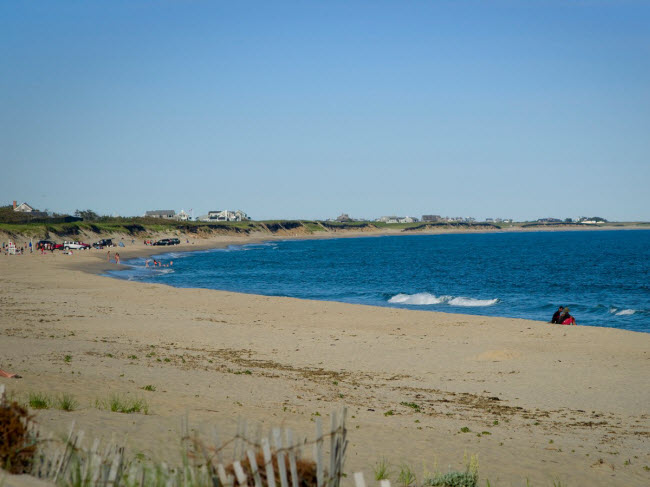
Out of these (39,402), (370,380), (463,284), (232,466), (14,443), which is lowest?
(463,284)

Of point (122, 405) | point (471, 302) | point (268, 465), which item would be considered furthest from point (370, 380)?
point (471, 302)

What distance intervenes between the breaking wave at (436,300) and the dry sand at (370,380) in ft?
34.6

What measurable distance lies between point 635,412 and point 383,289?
41585mm

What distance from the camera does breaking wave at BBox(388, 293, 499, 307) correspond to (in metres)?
45.5

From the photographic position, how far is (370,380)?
59.1ft

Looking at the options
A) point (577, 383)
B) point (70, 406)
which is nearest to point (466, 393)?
point (577, 383)

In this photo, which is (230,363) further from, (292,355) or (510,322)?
(510,322)

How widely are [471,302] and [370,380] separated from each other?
29.7 meters

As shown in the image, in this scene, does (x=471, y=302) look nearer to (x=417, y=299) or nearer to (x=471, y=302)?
(x=471, y=302)

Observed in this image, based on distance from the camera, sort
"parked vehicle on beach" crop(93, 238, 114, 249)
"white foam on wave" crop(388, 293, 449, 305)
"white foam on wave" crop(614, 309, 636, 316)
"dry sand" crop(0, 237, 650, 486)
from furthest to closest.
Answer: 1. "parked vehicle on beach" crop(93, 238, 114, 249)
2. "white foam on wave" crop(388, 293, 449, 305)
3. "white foam on wave" crop(614, 309, 636, 316)
4. "dry sand" crop(0, 237, 650, 486)

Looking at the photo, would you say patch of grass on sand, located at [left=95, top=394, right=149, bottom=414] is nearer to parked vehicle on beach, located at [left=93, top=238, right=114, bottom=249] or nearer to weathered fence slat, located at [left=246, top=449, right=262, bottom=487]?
weathered fence slat, located at [left=246, top=449, right=262, bottom=487]

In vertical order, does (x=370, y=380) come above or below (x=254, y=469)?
below

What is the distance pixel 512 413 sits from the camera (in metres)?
14.5

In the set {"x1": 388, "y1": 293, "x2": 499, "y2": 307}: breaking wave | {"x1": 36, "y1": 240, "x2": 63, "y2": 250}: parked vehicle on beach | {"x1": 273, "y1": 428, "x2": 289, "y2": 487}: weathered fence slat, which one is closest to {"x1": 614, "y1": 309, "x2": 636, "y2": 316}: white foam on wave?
{"x1": 388, "y1": 293, "x2": 499, "y2": 307}: breaking wave
